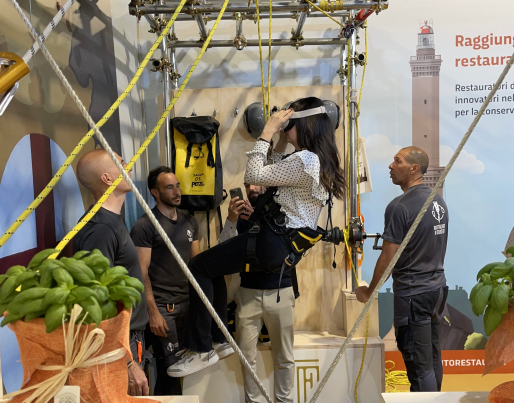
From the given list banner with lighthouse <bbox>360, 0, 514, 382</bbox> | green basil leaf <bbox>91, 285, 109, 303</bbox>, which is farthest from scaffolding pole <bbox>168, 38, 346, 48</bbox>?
green basil leaf <bbox>91, 285, 109, 303</bbox>

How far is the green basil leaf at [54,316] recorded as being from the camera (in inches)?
30.0

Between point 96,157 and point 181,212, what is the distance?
98 centimetres

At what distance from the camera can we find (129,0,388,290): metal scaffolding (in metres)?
2.55

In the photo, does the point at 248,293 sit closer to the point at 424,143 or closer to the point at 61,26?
the point at 61,26

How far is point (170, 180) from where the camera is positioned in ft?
9.27

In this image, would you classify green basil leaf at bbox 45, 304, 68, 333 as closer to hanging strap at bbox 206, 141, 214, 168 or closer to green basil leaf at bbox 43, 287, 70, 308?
green basil leaf at bbox 43, 287, 70, 308

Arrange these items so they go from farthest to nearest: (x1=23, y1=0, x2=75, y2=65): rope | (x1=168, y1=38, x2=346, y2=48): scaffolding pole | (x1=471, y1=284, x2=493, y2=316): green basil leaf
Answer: (x1=168, y1=38, x2=346, y2=48): scaffolding pole < (x1=23, y1=0, x2=75, y2=65): rope < (x1=471, y1=284, x2=493, y2=316): green basil leaf

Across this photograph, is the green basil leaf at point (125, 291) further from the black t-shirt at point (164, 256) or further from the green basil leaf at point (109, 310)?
the black t-shirt at point (164, 256)

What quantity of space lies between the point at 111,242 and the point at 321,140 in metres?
1.19

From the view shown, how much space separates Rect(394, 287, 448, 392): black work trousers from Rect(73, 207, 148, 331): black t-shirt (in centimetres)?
153

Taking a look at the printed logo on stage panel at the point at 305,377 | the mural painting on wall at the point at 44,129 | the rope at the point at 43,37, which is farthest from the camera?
the printed logo on stage panel at the point at 305,377

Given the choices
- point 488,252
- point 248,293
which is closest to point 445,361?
point 488,252

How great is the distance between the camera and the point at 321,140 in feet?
7.59

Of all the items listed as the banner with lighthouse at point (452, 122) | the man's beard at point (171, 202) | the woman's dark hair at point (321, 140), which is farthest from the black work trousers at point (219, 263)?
the banner with lighthouse at point (452, 122)
